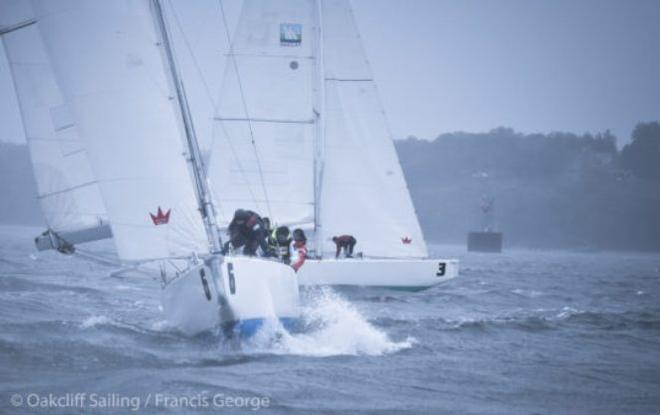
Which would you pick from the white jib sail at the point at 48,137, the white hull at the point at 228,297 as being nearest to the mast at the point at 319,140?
the white jib sail at the point at 48,137

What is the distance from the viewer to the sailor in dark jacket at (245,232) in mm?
11031

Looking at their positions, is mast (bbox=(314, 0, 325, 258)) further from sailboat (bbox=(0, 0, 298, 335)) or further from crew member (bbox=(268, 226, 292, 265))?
sailboat (bbox=(0, 0, 298, 335))

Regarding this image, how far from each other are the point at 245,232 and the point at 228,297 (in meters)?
1.52

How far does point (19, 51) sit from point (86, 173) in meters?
2.03

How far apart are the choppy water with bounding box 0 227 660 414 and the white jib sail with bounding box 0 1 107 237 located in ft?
5.05

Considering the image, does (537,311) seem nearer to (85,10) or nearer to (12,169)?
(85,10)

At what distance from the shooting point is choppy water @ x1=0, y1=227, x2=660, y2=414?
770 centimetres

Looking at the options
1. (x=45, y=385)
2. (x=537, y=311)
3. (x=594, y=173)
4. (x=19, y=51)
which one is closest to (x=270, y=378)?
(x=45, y=385)

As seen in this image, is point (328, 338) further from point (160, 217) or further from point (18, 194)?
point (18, 194)

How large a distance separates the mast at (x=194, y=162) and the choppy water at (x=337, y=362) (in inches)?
51.8

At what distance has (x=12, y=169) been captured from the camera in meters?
112

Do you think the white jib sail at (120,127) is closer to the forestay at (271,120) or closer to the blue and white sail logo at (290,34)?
the forestay at (271,120)

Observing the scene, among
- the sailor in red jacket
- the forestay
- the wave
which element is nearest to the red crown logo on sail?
the wave

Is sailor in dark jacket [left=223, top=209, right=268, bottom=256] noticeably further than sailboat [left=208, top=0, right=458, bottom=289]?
No
